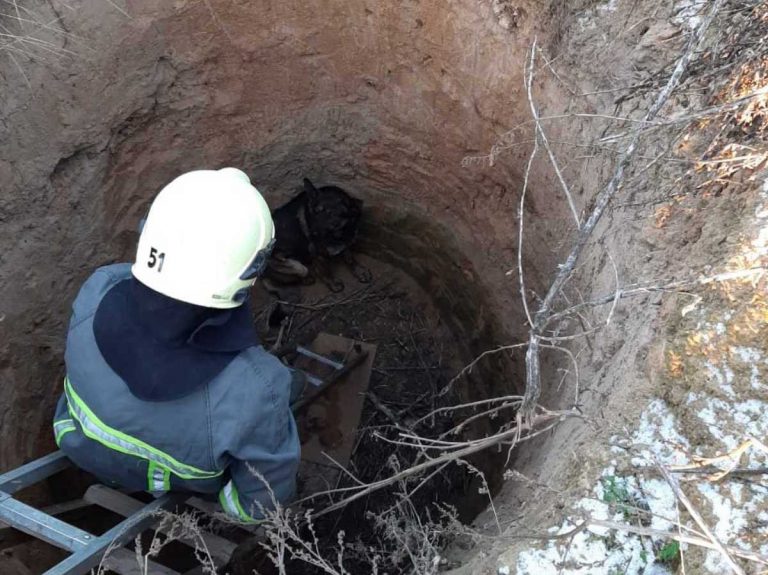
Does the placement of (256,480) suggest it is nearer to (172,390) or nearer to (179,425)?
(179,425)

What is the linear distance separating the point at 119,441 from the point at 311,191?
195 cm

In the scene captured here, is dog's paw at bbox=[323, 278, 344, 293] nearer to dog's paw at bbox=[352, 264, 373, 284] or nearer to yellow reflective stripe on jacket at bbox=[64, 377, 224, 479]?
dog's paw at bbox=[352, 264, 373, 284]

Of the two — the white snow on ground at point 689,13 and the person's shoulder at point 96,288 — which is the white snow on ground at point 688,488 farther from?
the person's shoulder at point 96,288

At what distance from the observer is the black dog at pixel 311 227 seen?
352 centimetres

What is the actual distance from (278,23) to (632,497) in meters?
2.54

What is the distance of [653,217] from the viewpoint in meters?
1.90

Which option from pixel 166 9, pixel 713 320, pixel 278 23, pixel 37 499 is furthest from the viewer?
pixel 278 23

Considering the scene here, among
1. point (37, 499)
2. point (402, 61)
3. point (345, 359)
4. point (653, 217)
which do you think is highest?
point (402, 61)

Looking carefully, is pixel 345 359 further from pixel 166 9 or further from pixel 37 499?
pixel 166 9

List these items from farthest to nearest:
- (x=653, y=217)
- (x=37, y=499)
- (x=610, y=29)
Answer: (x=37, y=499) < (x=610, y=29) < (x=653, y=217)

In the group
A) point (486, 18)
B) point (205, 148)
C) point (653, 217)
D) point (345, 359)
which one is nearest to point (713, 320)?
point (653, 217)

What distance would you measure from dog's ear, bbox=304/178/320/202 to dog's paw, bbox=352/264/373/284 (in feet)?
2.04

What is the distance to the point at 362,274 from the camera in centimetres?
394

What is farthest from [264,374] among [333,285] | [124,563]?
[333,285]
